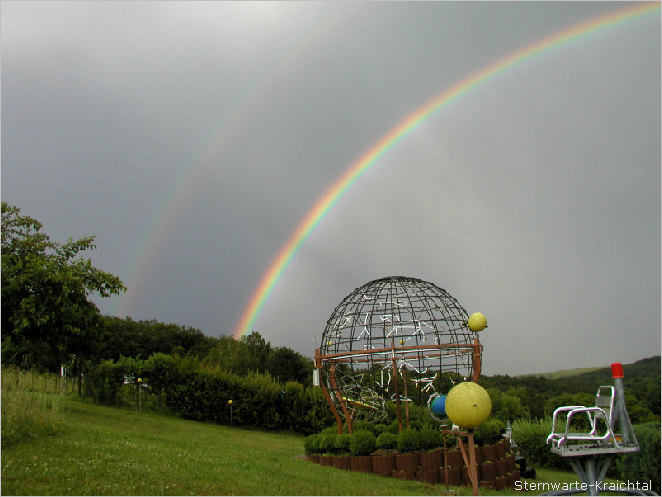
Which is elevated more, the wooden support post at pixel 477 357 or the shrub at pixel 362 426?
the wooden support post at pixel 477 357

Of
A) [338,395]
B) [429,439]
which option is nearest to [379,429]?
[338,395]

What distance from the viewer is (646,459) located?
27.6ft

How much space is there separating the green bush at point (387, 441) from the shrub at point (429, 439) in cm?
55

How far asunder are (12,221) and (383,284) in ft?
38.2

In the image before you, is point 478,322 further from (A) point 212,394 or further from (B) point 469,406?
(A) point 212,394

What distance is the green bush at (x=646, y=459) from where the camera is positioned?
324 inches

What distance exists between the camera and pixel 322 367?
12070 millimetres

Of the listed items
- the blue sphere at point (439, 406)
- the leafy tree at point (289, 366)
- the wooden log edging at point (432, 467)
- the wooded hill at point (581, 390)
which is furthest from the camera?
the leafy tree at point (289, 366)

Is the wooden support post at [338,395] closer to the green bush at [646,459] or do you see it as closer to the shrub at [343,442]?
the shrub at [343,442]

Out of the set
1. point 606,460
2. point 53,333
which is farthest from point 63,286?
point 606,460

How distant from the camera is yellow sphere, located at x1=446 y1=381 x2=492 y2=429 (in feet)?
19.2

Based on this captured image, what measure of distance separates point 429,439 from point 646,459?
3.73 metres

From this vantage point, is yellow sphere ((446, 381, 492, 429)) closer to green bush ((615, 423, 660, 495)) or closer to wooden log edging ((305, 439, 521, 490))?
green bush ((615, 423, 660, 495))

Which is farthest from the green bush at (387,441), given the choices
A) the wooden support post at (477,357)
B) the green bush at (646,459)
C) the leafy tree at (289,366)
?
the leafy tree at (289,366)
